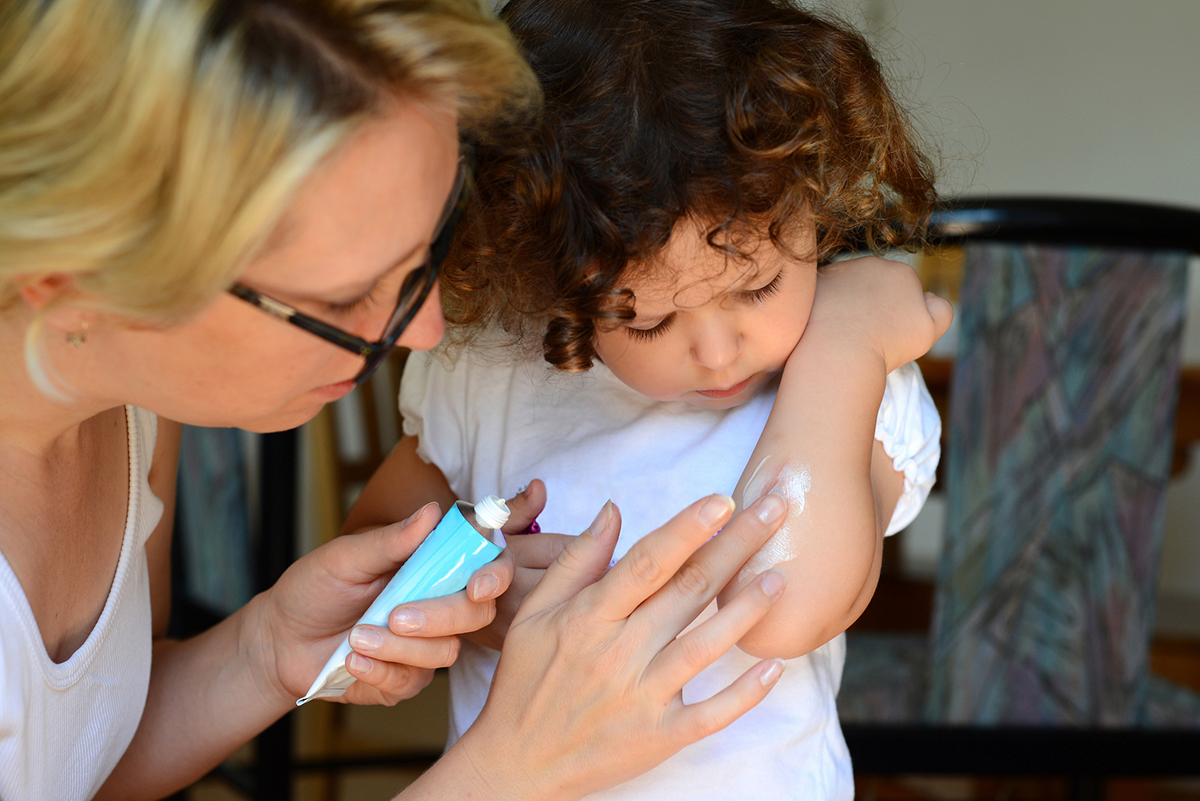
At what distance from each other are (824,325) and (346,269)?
0.49 metres

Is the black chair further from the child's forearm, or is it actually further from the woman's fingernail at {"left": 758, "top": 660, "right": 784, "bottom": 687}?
the woman's fingernail at {"left": 758, "top": 660, "right": 784, "bottom": 687}

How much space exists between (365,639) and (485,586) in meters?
0.12

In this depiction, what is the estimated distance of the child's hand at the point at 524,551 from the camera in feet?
3.41

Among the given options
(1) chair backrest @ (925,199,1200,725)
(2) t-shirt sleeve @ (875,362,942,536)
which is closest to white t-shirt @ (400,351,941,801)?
(2) t-shirt sleeve @ (875,362,942,536)

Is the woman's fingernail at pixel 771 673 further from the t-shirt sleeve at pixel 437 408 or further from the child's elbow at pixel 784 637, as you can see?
the t-shirt sleeve at pixel 437 408

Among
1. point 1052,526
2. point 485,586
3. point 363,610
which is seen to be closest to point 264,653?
point 363,610

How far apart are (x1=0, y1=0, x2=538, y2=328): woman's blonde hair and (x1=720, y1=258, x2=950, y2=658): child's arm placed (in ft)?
1.61

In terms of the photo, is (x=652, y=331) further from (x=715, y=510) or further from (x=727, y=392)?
(x=715, y=510)

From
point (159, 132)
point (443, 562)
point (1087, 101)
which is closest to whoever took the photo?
point (159, 132)

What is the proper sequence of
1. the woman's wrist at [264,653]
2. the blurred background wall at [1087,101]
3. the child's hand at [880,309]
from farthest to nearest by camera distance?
1. the blurred background wall at [1087,101]
2. the woman's wrist at [264,653]
3. the child's hand at [880,309]

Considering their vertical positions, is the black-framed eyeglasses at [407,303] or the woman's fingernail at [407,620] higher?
the black-framed eyeglasses at [407,303]

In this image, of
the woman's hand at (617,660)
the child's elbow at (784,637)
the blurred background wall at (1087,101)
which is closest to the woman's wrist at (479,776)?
the woman's hand at (617,660)

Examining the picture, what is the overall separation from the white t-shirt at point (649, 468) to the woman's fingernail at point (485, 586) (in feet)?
0.76

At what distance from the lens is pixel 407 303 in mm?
847
